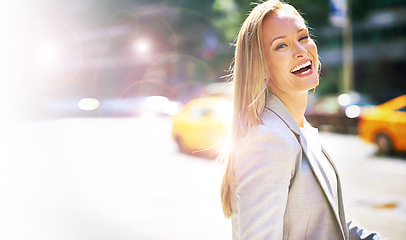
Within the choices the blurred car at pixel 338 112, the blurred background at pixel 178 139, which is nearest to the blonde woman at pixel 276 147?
the blurred background at pixel 178 139

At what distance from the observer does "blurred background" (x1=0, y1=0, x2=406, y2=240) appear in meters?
5.59

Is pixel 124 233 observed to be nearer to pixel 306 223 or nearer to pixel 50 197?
pixel 50 197

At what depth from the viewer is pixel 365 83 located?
34094mm

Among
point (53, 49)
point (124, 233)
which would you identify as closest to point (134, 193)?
point (124, 233)

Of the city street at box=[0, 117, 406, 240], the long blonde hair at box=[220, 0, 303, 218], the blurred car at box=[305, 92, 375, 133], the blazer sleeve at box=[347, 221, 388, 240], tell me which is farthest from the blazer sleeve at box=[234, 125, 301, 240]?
the blurred car at box=[305, 92, 375, 133]

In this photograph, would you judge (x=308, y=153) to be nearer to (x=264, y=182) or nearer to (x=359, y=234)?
(x=264, y=182)

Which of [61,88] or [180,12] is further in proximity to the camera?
[61,88]

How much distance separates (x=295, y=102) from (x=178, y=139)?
31.0 ft

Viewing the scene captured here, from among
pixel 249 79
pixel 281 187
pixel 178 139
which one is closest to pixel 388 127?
pixel 178 139

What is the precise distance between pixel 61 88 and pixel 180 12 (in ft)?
81.9

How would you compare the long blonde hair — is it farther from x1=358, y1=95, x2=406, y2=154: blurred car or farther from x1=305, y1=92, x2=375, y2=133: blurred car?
x1=305, y1=92, x2=375, y2=133: blurred car

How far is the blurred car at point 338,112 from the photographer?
50.9 feet

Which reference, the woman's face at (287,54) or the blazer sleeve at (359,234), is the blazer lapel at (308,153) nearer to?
the woman's face at (287,54)

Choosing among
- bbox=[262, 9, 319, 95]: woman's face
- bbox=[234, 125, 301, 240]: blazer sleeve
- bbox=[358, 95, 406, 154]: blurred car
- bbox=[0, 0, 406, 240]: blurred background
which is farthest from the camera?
bbox=[358, 95, 406, 154]: blurred car
